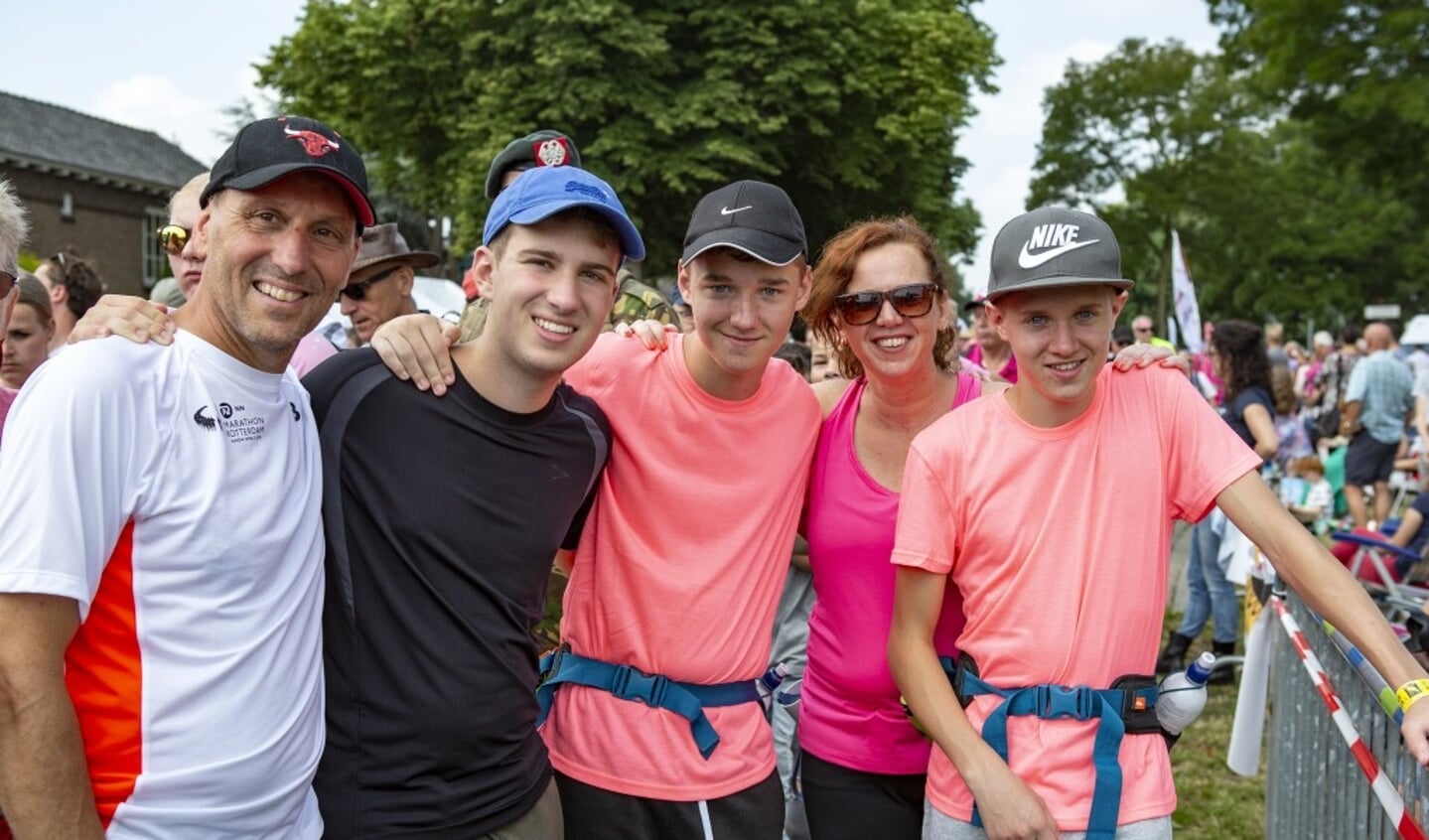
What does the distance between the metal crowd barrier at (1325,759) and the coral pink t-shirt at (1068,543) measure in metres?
0.50

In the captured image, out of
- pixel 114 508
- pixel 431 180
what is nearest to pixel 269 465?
A: pixel 114 508

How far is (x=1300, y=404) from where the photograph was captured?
889 inches

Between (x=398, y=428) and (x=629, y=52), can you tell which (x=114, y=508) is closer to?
(x=398, y=428)

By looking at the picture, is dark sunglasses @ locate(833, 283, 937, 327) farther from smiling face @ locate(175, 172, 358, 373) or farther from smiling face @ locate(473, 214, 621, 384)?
smiling face @ locate(175, 172, 358, 373)

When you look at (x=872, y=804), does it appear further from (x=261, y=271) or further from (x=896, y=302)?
(x=261, y=271)

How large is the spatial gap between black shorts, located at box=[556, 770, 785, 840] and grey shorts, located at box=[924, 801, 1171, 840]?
1.44ft

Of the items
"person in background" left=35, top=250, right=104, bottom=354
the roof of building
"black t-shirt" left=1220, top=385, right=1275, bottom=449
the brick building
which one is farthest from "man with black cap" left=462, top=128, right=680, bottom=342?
the roof of building

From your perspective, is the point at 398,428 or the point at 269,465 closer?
the point at 269,465

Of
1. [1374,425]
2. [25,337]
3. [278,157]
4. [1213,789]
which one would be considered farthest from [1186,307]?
[278,157]

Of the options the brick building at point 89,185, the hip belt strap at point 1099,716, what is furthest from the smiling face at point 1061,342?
the brick building at point 89,185

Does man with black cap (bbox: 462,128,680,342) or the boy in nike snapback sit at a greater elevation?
man with black cap (bbox: 462,128,680,342)

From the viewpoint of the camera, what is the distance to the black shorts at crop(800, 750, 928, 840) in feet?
10.1

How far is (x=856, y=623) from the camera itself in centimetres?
306

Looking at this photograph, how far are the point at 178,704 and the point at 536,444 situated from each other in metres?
0.93
